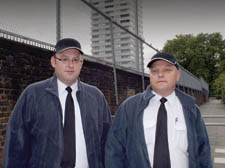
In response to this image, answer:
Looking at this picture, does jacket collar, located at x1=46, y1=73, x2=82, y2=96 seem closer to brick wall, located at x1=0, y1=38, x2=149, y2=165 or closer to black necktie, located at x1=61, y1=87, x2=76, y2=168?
black necktie, located at x1=61, y1=87, x2=76, y2=168

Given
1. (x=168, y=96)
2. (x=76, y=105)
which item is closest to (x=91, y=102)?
(x=76, y=105)

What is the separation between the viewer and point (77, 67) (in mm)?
2266

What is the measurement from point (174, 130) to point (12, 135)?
1.26 m

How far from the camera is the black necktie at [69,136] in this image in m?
2.06

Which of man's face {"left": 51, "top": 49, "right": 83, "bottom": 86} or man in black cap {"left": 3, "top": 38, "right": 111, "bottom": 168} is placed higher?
man's face {"left": 51, "top": 49, "right": 83, "bottom": 86}

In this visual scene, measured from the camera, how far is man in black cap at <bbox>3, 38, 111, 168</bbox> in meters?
2.04

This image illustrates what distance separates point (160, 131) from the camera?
6.86 feet

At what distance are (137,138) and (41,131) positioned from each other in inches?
29.4

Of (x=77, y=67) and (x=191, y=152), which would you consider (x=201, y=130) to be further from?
(x=77, y=67)

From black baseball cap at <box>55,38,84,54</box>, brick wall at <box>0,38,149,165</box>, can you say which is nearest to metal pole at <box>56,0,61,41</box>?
brick wall at <box>0,38,149,165</box>

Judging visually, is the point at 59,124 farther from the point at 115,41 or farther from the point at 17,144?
the point at 115,41

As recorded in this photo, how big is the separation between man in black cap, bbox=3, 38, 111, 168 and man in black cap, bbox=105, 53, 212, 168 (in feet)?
0.63

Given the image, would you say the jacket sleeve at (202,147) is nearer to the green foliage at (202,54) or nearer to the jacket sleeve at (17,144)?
the jacket sleeve at (17,144)

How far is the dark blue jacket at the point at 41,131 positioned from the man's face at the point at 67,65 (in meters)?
0.10
